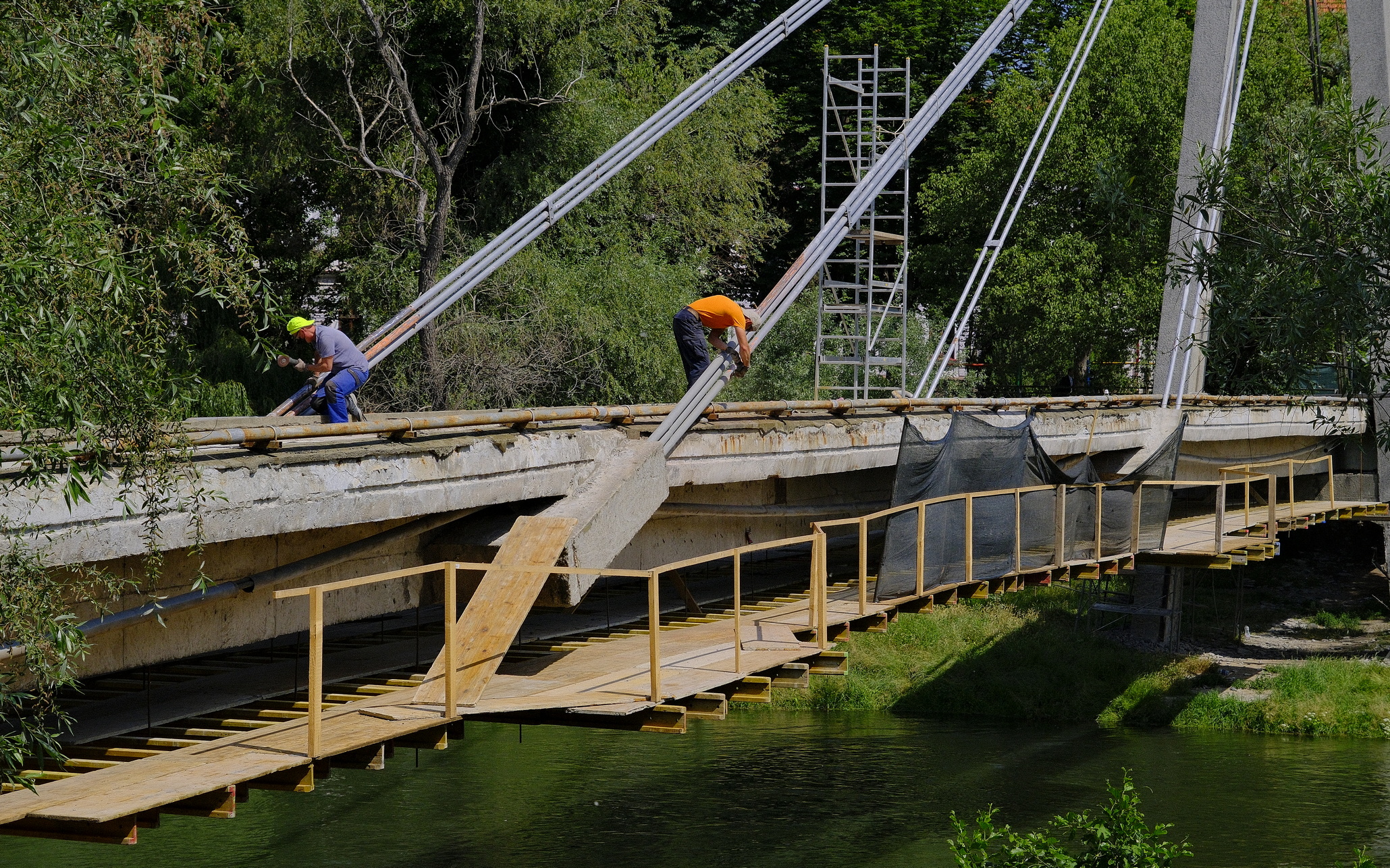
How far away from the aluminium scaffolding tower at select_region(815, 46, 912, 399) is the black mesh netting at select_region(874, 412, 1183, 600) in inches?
177

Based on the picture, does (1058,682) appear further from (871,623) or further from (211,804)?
(211,804)

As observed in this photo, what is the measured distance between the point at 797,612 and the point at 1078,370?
25.1 metres

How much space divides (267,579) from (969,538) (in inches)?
272

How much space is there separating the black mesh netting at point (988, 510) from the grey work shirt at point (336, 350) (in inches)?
195

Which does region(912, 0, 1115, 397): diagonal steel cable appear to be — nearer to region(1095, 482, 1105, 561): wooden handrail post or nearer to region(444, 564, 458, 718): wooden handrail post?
region(1095, 482, 1105, 561): wooden handrail post

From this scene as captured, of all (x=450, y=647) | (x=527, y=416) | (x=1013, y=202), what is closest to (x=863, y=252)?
(x=1013, y=202)

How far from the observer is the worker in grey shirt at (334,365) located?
1174 cm

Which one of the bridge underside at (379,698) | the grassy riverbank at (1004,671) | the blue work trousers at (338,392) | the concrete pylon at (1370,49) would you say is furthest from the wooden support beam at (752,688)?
the concrete pylon at (1370,49)

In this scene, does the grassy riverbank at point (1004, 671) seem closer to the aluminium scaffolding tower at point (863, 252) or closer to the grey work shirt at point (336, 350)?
the aluminium scaffolding tower at point (863, 252)

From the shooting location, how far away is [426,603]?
436 inches

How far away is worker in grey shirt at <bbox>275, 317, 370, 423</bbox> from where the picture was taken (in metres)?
11.7

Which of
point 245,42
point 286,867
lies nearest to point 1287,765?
point 286,867

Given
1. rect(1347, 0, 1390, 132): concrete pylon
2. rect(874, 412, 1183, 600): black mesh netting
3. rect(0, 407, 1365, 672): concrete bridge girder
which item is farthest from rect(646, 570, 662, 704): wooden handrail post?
rect(1347, 0, 1390, 132): concrete pylon

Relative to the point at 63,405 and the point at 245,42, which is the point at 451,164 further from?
the point at 63,405
